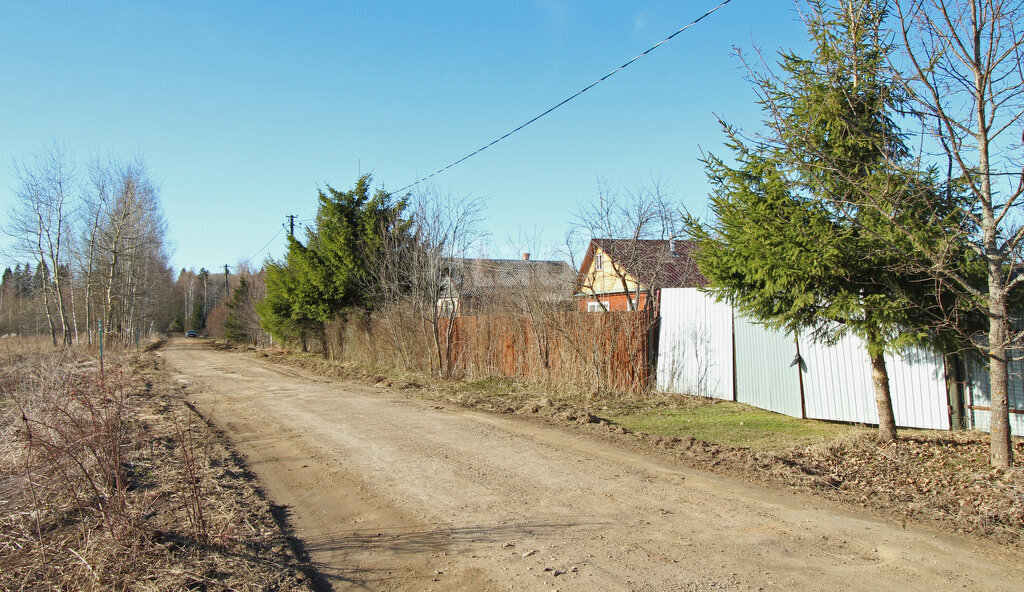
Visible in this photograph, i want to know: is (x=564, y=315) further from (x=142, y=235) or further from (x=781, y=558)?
(x=142, y=235)

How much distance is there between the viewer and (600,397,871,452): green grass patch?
29.3 ft

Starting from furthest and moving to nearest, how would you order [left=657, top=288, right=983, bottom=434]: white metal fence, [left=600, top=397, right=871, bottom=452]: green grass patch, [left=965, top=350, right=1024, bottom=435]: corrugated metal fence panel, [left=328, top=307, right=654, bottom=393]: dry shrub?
1. [left=328, top=307, right=654, bottom=393]: dry shrub
2. [left=657, top=288, right=983, bottom=434]: white metal fence
3. [left=600, top=397, right=871, bottom=452]: green grass patch
4. [left=965, top=350, right=1024, bottom=435]: corrugated metal fence panel

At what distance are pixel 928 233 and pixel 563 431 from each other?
5.71 meters

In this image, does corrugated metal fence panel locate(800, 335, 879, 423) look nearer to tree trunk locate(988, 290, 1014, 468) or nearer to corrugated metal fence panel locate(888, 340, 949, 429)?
corrugated metal fence panel locate(888, 340, 949, 429)

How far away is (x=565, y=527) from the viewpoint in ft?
17.3

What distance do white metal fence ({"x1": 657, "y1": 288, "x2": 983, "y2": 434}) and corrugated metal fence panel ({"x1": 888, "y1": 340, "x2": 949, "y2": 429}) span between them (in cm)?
1

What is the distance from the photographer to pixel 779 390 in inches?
454

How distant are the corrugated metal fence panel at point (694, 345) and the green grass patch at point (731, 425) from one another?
57cm

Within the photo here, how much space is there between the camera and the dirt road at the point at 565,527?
4250 mm

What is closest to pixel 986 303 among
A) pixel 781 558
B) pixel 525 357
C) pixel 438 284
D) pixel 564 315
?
pixel 781 558

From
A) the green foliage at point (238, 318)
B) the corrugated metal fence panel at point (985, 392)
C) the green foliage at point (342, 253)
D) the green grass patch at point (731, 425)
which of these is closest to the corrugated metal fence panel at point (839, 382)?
the green grass patch at point (731, 425)

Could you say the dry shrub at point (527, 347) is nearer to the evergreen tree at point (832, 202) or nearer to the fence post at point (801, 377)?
the fence post at point (801, 377)

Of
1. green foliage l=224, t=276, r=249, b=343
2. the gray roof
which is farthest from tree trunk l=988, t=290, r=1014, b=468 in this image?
green foliage l=224, t=276, r=249, b=343

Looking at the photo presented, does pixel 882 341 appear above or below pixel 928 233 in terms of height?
below
